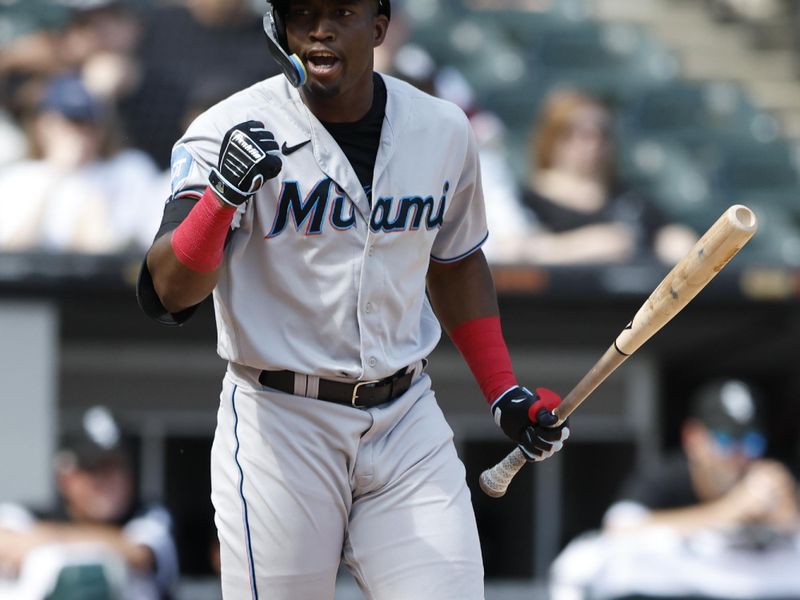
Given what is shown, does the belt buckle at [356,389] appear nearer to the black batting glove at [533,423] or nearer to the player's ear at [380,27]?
the black batting glove at [533,423]

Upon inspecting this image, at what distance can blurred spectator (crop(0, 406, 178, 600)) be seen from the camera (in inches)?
192

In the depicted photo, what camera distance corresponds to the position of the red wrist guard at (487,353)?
3100 millimetres

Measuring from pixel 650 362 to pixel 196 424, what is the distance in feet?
6.20

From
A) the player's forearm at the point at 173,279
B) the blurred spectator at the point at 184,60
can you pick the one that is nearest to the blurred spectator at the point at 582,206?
the blurred spectator at the point at 184,60

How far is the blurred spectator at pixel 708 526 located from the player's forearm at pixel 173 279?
2.60 metres

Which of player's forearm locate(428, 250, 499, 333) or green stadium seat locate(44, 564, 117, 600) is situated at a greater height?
player's forearm locate(428, 250, 499, 333)

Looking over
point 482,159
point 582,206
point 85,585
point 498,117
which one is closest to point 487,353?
point 85,585

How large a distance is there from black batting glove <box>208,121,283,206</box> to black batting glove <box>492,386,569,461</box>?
0.73 m

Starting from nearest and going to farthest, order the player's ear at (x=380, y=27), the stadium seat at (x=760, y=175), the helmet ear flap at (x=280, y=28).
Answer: the helmet ear flap at (x=280, y=28) → the player's ear at (x=380, y=27) → the stadium seat at (x=760, y=175)

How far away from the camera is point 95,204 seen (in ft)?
19.5

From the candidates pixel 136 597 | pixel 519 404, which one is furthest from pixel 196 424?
pixel 519 404

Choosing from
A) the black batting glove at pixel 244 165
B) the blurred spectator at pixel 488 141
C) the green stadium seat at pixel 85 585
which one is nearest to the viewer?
the black batting glove at pixel 244 165

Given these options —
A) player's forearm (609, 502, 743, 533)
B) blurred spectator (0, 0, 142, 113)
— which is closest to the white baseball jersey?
player's forearm (609, 502, 743, 533)

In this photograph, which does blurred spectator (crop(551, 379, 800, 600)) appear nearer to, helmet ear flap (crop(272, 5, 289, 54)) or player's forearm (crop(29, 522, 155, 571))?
player's forearm (crop(29, 522, 155, 571))
